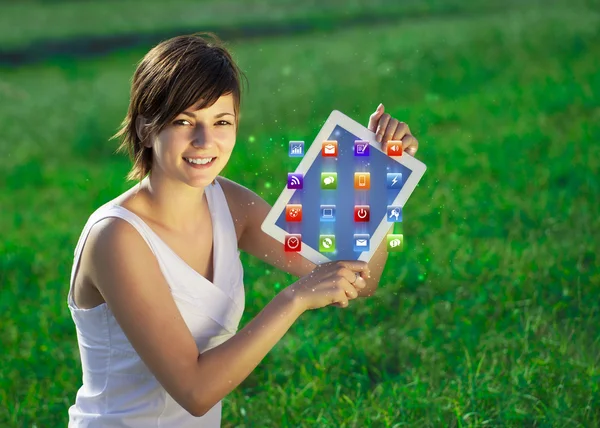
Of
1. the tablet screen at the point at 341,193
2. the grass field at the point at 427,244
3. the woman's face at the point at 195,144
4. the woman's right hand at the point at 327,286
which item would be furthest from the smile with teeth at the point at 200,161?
the grass field at the point at 427,244

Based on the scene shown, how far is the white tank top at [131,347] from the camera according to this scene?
2.27 meters

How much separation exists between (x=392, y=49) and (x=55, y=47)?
5716 millimetres

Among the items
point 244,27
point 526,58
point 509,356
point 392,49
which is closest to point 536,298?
point 509,356

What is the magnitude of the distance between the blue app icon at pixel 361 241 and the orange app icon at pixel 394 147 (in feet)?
0.68

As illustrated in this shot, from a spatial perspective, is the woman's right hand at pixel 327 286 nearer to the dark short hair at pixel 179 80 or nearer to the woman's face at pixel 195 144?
the woman's face at pixel 195 144

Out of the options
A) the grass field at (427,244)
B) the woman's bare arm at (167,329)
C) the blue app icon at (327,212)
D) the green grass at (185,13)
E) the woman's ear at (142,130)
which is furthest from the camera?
the green grass at (185,13)

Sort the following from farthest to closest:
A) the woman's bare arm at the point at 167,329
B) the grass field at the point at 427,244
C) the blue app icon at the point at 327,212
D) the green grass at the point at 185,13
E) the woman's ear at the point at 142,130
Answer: the green grass at the point at 185,13 < the grass field at the point at 427,244 < the blue app icon at the point at 327,212 < the woman's ear at the point at 142,130 < the woman's bare arm at the point at 167,329

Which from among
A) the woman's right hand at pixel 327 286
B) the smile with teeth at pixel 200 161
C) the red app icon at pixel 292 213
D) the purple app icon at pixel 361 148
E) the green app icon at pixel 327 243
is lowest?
the woman's right hand at pixel 327 286

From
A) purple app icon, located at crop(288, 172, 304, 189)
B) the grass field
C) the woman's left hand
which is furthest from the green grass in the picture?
purple app icon, located at crop(288, 172, 304, 189)

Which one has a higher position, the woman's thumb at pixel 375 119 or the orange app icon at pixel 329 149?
the woman's thumb at pixel 375 119

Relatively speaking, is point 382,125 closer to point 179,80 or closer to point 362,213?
point 362,213

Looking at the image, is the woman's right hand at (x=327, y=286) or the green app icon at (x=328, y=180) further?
the green app icon at (x=328, y=180)

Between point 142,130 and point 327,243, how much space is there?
51 centimetres

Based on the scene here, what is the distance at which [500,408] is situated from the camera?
295cm
